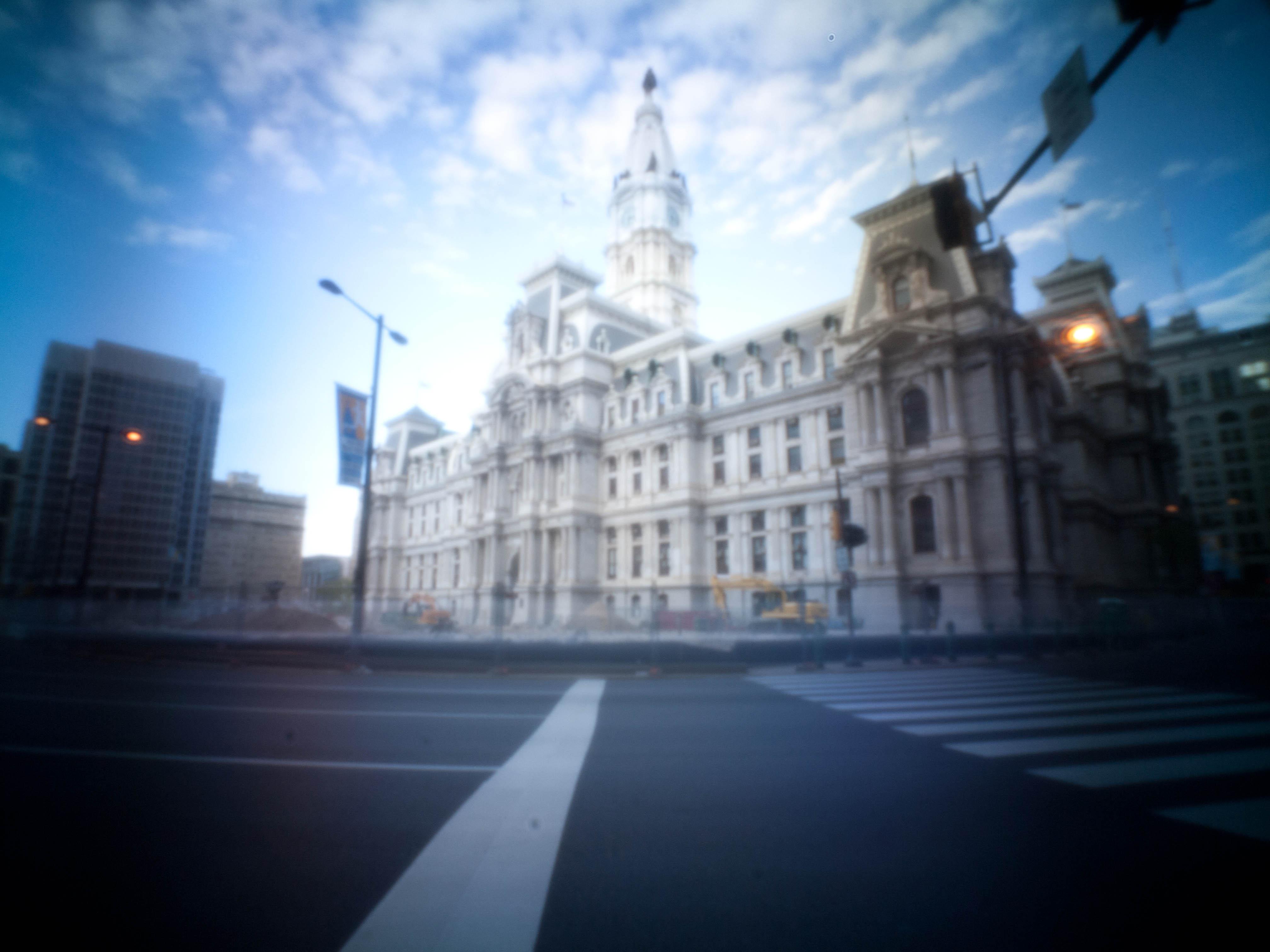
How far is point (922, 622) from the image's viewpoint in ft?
92.6

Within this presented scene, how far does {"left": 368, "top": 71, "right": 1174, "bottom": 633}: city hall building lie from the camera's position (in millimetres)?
29938

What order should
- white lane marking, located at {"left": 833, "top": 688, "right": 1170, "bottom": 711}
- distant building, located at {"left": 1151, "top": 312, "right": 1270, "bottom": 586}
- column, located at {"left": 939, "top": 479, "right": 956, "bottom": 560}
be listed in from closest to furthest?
distant building, located at {"left": 1151, "top": 312, "right": 1270, "bottom": 586} → white lane marking, located at {"left": 833, "top": 688, "right": 1170, "bottom": 711} → column, located at {"left": 939, "top": 479, "right": 956, "bottom": 560}

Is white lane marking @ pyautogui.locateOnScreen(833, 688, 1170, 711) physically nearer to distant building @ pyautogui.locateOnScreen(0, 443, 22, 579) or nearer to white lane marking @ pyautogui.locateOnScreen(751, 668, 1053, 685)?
white lane marking @ pyautogui.locateOnScreen(751, 668, 1053, 685)

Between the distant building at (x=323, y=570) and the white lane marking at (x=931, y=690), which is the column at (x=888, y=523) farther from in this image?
the distant building at (x=323, y=570)

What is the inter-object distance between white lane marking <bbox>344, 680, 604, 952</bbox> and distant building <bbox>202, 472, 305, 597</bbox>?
7642 centimetres

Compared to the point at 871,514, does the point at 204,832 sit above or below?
below

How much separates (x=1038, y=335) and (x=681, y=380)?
24.3 meters

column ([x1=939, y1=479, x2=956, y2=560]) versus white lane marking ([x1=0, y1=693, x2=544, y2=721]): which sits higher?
column ([x1=939, y1=479, x2=956, y2=560])

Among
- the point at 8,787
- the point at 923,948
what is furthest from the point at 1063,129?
the point at 8,787

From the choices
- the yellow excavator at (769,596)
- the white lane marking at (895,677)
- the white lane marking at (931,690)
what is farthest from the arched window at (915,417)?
→ the white lane marking at (931,690)

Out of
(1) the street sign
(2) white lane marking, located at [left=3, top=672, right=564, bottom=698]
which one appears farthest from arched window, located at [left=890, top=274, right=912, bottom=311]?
(1) the street sign

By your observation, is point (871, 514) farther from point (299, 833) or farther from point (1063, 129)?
point (299, 833)

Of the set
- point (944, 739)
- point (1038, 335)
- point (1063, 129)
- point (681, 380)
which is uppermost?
point (681, 380)

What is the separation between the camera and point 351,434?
17719 millimetres
